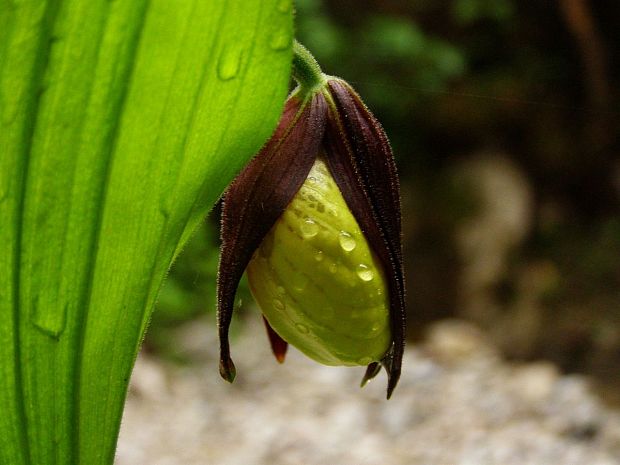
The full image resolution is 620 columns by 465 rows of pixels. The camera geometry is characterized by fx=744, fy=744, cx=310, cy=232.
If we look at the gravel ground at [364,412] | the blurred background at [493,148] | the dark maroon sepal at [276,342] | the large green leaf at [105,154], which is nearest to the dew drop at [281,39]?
the large green leaf at [105,154]

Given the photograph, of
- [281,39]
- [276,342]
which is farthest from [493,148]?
[281,39]

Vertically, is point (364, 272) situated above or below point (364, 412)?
above

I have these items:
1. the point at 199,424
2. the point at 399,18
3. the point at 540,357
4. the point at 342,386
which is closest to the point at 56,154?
the point at 199,424

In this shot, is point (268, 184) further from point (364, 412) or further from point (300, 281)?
point (364, 412)

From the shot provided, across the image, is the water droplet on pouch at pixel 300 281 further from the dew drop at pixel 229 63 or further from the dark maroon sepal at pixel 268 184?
the dew drop at pixel 229 63

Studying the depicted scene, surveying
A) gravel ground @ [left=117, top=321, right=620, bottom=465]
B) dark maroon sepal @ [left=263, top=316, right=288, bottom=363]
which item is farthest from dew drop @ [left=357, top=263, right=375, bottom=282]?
gravel ground @ [left=117, top=321, right=620, bottom=465]
